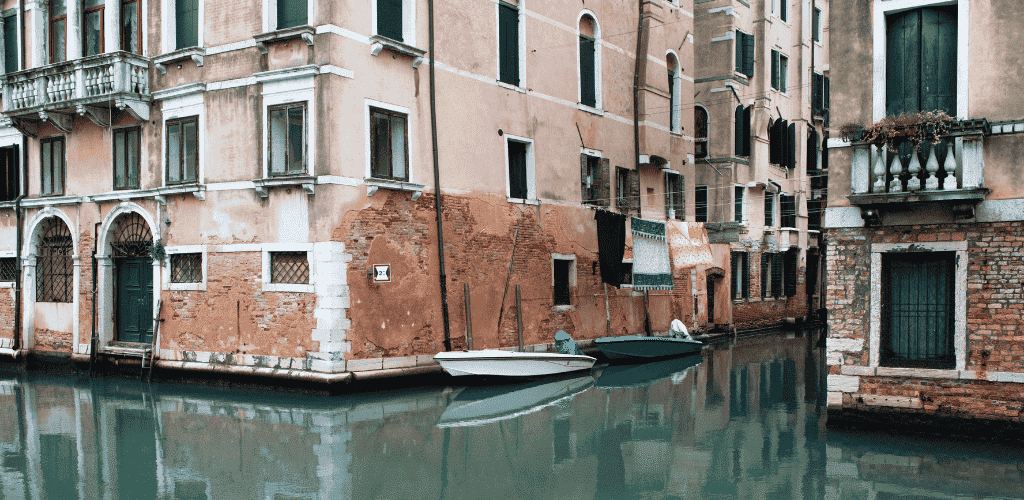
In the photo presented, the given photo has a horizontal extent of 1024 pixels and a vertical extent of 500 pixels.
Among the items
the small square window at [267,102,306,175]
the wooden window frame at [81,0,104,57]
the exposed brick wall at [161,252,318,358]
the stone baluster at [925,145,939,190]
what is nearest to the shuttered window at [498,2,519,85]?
the small square window at [267,102,306,175]

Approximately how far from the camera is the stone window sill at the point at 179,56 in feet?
50.6

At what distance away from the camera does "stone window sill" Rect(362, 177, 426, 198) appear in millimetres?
14617

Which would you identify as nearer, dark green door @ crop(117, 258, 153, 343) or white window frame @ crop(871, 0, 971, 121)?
white window frame @ crop(871, 0, 971, 121)

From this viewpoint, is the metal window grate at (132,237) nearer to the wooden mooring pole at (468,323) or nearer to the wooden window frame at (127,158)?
the wooden window frame at (127,158)

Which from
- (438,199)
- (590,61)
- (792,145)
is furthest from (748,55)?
(438,199)

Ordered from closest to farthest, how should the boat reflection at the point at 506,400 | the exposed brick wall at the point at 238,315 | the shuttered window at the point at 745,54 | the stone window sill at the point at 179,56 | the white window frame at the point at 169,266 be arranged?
the boat reflection at the point at 506,400 < the exposed brick wall at the point at 238,315 < the stone window sill at the point at 179,56 < the white window frame at the point at 169,266 < the shuttered window at the point at 745,54

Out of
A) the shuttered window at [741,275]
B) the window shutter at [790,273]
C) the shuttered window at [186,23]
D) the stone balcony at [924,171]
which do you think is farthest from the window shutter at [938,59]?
the window shutter at [790,273]

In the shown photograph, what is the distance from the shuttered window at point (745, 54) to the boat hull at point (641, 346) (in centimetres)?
1076

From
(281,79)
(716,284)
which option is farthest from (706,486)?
(716,284)

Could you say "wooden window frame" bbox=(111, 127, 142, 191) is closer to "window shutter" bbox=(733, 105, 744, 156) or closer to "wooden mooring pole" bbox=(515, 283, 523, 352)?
"wooden mooring pole" bbox=(515, 283, 523, 352)

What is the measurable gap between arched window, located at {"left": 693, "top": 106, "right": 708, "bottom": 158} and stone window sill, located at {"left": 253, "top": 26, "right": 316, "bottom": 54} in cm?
Answer: 1566

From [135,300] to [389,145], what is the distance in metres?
6.43

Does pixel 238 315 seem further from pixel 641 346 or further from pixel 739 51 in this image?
pixel 739 51

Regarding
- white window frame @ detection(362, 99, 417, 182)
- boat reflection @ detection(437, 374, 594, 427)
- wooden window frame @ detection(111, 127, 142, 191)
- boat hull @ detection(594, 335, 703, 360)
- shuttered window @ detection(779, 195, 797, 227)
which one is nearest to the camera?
boat reflection @ detection(437, 374, 594, 427)
